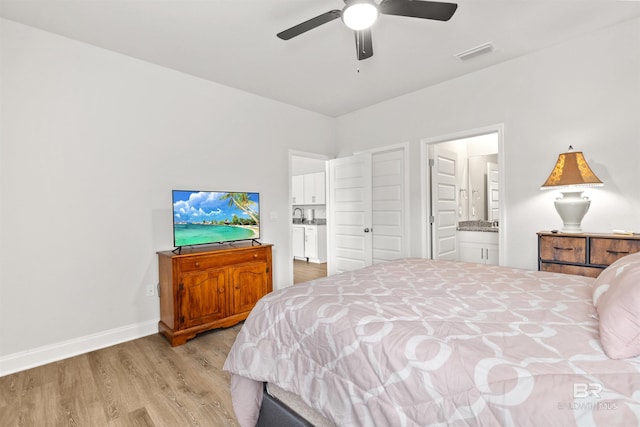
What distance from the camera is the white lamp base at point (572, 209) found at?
2.56 metres

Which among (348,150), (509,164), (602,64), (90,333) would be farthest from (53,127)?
(602,64)

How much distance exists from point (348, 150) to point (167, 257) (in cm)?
307

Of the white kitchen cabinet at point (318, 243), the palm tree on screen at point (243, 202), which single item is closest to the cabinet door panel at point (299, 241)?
the white kitchen cabinet at point (318, 243)

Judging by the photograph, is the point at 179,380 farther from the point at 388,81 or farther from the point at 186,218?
the point at 388,81

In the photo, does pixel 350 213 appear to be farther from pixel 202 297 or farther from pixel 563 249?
pixel 563 249

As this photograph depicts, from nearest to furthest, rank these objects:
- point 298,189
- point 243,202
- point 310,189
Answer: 1. point 243,202
2. point 310,189
3. point 298,189

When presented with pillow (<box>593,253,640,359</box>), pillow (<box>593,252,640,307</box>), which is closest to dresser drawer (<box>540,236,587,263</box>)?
pillow (<box>593,252,640,307</box>)

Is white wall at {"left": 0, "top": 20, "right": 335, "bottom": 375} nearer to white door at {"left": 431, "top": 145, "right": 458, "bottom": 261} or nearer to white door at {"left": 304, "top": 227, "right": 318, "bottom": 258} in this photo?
white door at {"left": 431, "top": 145, "right": 458, "bottom": 261}

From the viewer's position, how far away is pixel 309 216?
25.2ft

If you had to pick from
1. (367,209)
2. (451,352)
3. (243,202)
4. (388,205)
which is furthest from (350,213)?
(451,352)

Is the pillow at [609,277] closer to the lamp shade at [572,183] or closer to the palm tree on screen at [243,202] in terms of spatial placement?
the lamp shade at [572,183]

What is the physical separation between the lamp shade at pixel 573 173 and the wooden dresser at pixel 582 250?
419mm

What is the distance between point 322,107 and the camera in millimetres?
4547

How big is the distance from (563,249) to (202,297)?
128 inches
